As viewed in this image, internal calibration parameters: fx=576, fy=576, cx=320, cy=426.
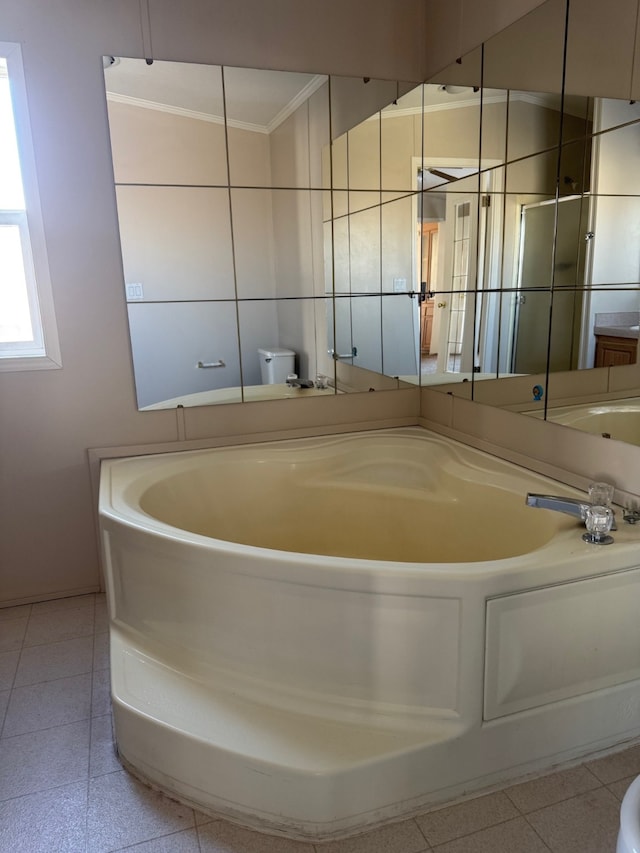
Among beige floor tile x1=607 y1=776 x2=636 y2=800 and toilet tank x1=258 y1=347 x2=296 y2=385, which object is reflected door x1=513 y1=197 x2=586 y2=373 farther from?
beige floor tile x1=607 y1=776 x2=636 y2=800

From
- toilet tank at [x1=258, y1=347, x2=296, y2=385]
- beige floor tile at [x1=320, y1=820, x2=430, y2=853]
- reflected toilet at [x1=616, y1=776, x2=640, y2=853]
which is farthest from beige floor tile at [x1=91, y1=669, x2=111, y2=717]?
reflected toilet at [x1=616, y1=776, x2=640, y2=853]

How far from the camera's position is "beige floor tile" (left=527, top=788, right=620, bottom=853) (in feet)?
4.36

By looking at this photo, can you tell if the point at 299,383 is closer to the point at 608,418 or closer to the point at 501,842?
the point at 608,418

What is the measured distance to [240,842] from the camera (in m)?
1.35

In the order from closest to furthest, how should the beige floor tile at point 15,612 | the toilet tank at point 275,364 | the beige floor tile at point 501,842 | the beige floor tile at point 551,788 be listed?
1. the beige floor tile at point 501,842
2. the beige floor tile at point 551,788
3. the beige floor tile at point 15,612
4. the toilet tank at point 275,364

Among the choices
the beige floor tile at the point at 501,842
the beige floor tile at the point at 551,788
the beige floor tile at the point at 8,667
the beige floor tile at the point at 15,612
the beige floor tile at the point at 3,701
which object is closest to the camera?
the beige floor tile at the point at 501,842

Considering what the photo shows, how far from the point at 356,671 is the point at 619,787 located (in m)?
0.74

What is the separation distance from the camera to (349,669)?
1.46 metres

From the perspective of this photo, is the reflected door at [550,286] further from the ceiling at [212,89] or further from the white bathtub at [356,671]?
the ceiling at [212,89]

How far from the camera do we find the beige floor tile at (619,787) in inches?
57.4

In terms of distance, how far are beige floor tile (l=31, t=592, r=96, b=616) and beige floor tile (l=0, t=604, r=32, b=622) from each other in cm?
3

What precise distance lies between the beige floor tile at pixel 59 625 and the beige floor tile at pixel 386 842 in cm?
130

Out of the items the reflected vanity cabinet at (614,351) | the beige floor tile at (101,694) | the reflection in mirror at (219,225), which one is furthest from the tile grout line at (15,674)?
the reflected vanity cabinet at (614,351)

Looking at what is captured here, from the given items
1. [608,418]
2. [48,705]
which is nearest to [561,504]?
[608,418]
